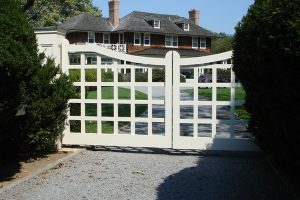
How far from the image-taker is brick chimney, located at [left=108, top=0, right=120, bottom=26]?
5692cm

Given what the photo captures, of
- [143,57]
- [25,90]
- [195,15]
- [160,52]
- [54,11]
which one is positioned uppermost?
[195,15]

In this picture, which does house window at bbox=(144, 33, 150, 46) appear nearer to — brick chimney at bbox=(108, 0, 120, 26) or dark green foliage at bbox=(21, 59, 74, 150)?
brick chimney at bbox=(108, 0, 120, 26)

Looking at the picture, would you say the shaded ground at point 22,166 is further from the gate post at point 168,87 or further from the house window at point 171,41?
the house window at point 171,41

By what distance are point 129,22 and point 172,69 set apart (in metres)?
→ 49.8

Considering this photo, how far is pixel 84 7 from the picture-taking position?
63531mm

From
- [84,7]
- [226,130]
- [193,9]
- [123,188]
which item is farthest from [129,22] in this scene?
[123,188]

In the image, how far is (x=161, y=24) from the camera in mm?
60781

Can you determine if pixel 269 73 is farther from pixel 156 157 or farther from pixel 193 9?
pixel 193 9

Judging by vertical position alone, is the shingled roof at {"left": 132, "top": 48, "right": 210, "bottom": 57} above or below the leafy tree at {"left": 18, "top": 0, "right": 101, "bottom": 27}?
below

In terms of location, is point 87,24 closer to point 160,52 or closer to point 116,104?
point 160,52

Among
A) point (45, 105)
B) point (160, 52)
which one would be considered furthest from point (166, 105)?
point (160, 52)

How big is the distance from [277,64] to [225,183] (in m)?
2.46

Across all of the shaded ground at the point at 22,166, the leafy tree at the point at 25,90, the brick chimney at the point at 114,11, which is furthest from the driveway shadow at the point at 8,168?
the brick chimney at the point at 114,11

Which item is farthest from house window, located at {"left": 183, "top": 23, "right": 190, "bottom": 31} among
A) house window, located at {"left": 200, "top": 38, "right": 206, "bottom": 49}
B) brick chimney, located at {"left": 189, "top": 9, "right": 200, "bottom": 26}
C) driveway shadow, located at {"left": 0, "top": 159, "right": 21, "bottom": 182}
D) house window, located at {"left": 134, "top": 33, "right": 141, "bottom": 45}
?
driveway shadow, located at {"left": 0, "top": 159, "right": 21, "bottom": 182}
